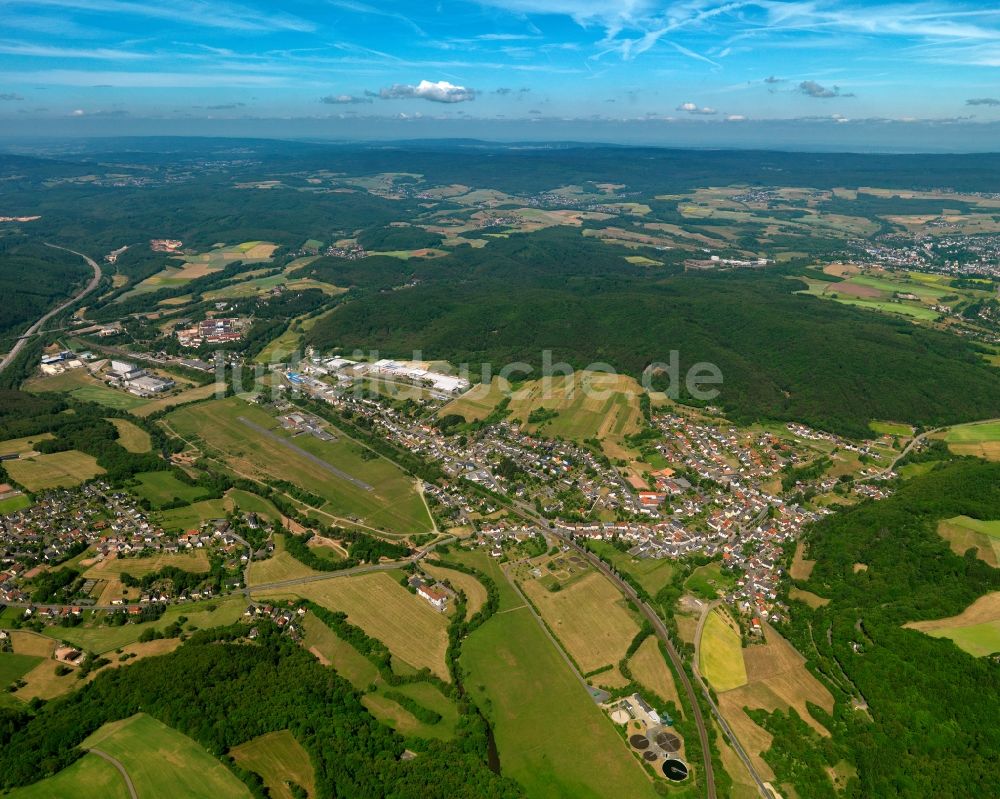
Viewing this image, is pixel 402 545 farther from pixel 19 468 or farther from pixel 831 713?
pixel 19 468

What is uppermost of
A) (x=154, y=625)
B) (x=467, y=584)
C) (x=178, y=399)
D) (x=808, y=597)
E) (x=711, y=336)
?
(x=711, y=336)

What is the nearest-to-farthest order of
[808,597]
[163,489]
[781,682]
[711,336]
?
[781,682]
[808,597]
[163,489]
[711,336]

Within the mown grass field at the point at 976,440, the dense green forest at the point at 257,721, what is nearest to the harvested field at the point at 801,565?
the dense green forest at the point at 257,721

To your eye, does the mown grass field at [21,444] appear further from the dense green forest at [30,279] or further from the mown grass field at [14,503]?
the dense green forest at [30,279]

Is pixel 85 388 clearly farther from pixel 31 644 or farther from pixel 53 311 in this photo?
pixel 31 644

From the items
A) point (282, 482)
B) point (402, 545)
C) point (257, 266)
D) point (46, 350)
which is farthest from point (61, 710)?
point (257, 266)

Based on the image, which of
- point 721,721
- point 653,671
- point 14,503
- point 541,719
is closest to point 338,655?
point 541,719
